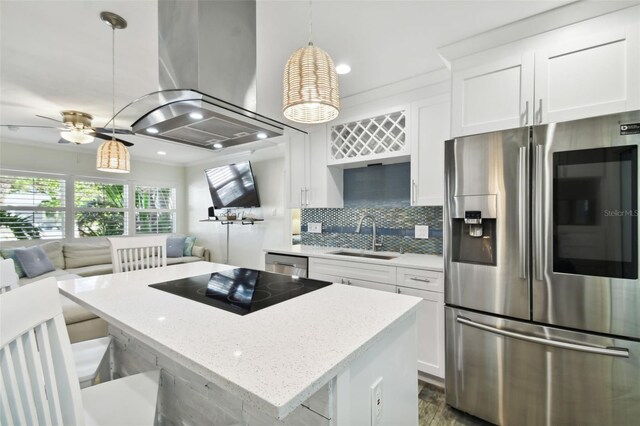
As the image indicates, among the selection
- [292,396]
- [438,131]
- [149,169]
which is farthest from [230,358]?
[149,169]

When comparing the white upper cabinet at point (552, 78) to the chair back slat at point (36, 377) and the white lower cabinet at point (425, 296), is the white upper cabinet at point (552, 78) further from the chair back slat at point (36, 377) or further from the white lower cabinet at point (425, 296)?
the chair back slat at point (36, 377)

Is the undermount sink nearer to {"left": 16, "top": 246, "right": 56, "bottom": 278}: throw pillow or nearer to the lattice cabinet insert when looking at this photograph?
the lattice cabinet insert

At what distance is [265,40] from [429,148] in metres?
1.51

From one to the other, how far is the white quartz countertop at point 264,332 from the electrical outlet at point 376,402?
7.3 inches

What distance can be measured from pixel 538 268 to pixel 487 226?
340 mm

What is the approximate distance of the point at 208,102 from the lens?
3.99 feet

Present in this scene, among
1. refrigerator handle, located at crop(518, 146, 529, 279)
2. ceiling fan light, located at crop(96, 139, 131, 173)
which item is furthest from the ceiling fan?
refrigerator handle, located at crop(518, 146, 529, 279)

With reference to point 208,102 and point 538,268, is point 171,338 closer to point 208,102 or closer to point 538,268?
point 208,102

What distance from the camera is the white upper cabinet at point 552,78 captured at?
146 centimetres

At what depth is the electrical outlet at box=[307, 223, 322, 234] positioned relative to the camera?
→ 11.8 feet

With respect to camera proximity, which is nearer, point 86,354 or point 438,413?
point 86,354

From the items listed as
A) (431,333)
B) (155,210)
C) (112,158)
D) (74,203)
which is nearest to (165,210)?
(155,210)

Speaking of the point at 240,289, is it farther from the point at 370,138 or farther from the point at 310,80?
the point at 370,138

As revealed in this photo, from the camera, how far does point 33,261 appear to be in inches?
152
